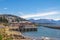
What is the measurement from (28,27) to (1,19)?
17712 millimetres

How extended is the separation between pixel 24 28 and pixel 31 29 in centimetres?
246

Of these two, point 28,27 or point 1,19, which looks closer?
point 28,27

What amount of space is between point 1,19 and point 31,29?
19462 millimetres

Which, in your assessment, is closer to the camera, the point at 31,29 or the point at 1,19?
the point at 31,29

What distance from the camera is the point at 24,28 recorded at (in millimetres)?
67750

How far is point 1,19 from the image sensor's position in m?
83.0

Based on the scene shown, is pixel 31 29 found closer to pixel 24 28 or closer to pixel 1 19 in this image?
pixel 24 28

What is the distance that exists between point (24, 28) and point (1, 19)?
1846 centimetres

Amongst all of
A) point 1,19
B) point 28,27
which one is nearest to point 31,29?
point 28,27

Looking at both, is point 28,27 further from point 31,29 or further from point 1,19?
point 1,19

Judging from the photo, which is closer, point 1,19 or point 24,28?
point 24,28

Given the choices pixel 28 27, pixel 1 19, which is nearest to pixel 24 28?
pixel 28 27

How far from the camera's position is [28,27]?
228 ft
